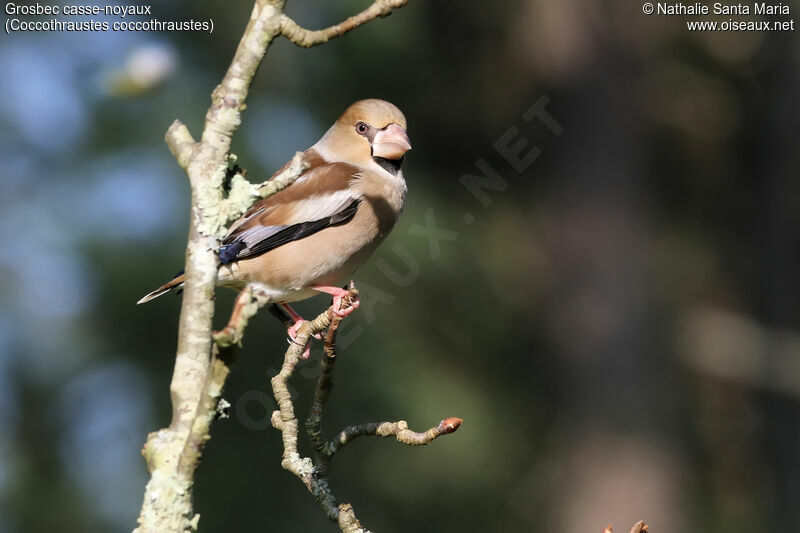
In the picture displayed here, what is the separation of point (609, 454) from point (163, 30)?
5.78 m

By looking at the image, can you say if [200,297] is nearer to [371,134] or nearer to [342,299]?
[342,299]

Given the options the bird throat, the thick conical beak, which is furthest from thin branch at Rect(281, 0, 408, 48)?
the bird throat

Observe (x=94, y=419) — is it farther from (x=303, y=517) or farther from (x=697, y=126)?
(x=697, y=126)

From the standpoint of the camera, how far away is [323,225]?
3932mm

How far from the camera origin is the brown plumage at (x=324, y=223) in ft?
12.6

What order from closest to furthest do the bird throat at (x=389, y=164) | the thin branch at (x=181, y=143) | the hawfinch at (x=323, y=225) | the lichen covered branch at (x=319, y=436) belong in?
the thin branch at (x=181, y=143), the lichen covered branch at (x=319, y=436), the hawfinch at (x=323, y=225), the bird throat at (x=389, y=164)

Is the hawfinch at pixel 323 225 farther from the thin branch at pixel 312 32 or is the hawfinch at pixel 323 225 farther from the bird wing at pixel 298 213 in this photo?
the thin branch at pixel 312 32

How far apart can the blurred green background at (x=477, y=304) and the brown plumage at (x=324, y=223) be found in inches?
120

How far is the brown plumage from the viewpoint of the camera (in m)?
3.84

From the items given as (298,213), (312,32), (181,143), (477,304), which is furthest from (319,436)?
(477,304)

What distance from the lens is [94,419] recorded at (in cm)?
812

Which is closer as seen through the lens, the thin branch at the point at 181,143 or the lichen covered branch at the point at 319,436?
the thin branch at the point at 181,143

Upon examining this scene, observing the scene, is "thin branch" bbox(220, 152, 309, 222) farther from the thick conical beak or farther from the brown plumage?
the thick conical beak

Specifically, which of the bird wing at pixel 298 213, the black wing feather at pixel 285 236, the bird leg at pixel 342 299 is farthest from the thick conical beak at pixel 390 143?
the bird leg at pixel 342 299
